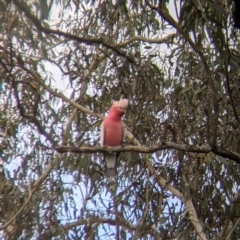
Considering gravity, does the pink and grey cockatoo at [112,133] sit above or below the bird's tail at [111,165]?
above

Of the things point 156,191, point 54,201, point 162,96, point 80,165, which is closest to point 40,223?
point 54,201

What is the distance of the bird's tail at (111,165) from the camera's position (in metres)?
3.84

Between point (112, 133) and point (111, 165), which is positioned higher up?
point (112, 133)

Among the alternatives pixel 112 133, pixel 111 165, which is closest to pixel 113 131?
pixel 112 133

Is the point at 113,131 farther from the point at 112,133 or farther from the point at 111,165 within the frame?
the point at 111,165

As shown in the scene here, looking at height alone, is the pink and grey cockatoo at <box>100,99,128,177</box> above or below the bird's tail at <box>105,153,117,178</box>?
above

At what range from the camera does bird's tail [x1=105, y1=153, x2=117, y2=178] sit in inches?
151

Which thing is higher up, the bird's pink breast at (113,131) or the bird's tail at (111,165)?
the bird's pink breast at (113,131)

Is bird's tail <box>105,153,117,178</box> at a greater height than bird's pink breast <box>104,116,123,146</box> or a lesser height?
→ lesser

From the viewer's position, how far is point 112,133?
379 cm

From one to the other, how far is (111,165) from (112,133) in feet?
0.68

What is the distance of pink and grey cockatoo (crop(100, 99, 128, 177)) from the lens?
3.75 metres

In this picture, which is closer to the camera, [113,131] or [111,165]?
[113,131]

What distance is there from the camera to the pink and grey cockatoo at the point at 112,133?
148 inches
